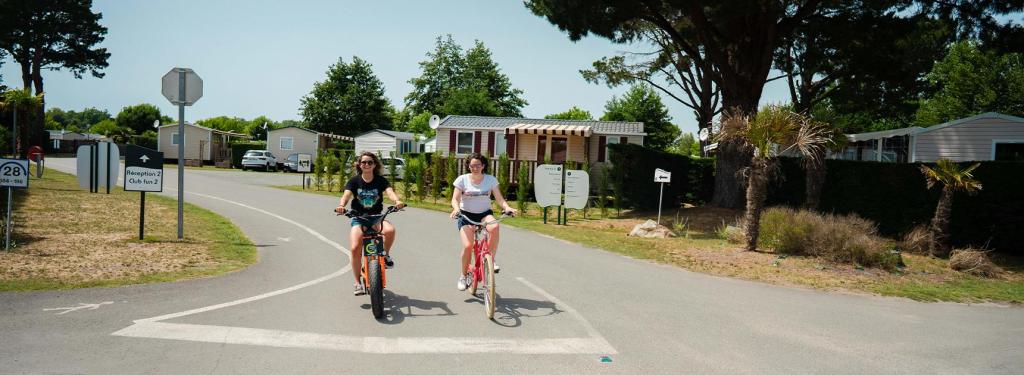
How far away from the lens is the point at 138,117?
85812 mm

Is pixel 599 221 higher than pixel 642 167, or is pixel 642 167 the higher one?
pixel 642 167

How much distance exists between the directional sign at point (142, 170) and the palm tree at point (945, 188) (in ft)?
47.0

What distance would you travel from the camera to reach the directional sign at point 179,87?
11109 millimetres

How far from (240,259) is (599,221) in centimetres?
1149

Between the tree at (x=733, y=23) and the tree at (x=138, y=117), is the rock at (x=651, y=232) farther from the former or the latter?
the tree at (x=138, y=117)

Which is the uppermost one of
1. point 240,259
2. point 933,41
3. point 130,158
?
point 933,41

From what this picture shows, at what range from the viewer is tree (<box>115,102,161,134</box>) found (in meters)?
85.9

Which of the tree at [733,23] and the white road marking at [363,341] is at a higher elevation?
the tree at [733,23]

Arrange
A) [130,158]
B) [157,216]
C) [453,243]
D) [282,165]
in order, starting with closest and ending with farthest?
[130,158] < [453,243] < [157,216] < [282,165]

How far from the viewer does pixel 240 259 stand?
9781 mm

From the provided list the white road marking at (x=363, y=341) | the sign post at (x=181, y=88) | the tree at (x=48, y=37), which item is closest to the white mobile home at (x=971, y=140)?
the white road marking at (x=363, y=341)

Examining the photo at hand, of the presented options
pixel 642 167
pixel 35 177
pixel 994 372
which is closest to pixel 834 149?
pixel 642 167

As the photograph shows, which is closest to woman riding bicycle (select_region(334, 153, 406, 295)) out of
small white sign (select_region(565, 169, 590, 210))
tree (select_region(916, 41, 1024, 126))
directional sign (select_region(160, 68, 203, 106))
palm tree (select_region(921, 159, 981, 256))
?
directional sign (select_region(160, 68, 203, 106))

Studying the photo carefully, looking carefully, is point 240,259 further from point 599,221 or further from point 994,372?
point 599,221
